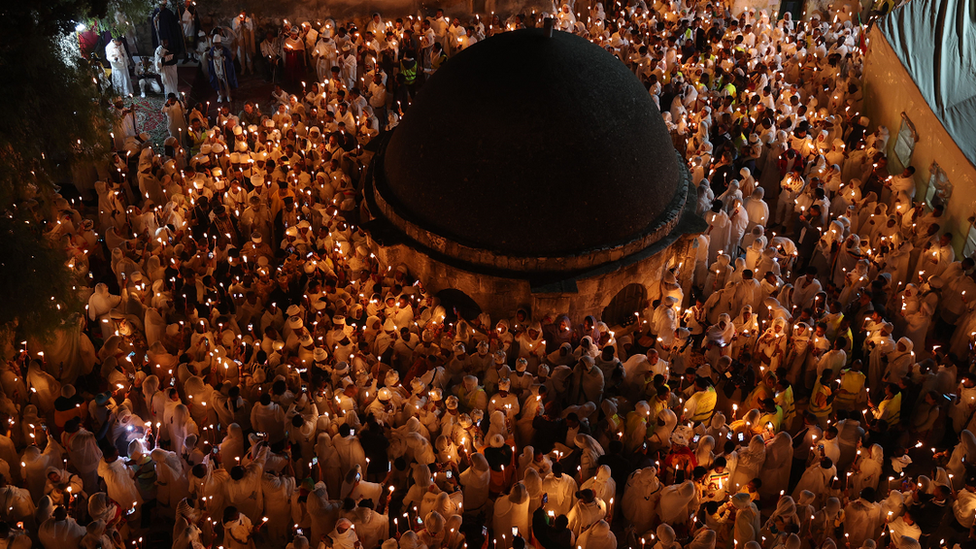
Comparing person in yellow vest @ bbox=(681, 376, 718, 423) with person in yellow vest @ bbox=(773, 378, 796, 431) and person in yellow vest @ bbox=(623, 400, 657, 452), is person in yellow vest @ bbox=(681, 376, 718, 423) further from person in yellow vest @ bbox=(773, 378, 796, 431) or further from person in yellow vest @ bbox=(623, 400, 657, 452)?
person in yellow vest @ bbox=(773, 378, 796, 431)

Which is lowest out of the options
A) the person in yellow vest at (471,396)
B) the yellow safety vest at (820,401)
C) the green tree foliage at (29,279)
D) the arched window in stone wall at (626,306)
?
the arched window in stone wall at (626,306)

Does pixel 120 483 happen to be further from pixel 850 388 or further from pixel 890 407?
pixel 890 407

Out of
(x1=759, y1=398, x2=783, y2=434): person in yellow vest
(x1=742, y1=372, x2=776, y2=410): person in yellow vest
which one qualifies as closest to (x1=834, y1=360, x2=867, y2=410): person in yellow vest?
(x1=742, y1=372, x2=776, y2=410): person in yellow vest

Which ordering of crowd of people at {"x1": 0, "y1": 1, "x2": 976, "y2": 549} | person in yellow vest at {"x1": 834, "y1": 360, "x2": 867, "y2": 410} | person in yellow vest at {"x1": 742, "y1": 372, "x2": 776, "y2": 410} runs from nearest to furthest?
crowd of people at {"x1": 0, "y1": 1, "x2": 976, "y2": 549} → person in yellow vest at {"x1": 742, "y1": 372, "x2": 776, "y2": 410} → person in yellow vest at {"x1": 834, "y1": 360, "x2": 867, "y2": 410}

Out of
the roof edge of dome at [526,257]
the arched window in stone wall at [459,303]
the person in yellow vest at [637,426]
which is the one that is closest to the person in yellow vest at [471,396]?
the person in yellow vest at [637,426]

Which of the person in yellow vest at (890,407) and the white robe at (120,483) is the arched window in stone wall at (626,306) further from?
the white robe at (120,483)

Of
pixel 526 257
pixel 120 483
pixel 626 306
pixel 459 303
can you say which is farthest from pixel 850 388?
pixel 120 483

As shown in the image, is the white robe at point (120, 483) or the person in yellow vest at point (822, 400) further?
the person in yellow vest at point (822, 400)

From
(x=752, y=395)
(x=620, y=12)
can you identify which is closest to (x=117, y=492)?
(x=752, y=395)
